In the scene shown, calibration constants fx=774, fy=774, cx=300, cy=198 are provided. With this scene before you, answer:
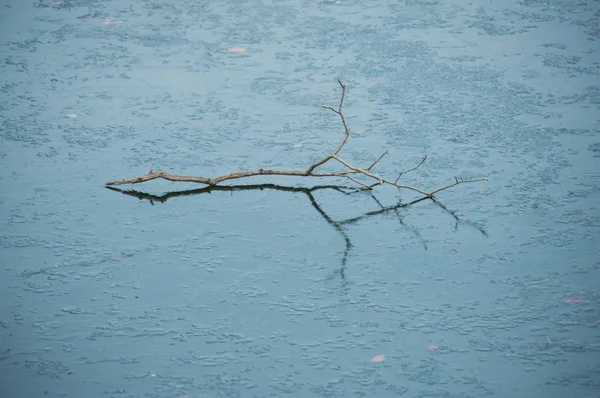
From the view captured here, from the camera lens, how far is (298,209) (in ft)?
14.6

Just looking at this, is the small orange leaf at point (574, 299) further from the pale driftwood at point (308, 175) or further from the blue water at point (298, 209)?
the pale driftwood at point (308, 175)

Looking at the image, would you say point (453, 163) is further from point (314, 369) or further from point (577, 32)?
point (577, 32)

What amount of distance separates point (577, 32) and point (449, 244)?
11.3 ft

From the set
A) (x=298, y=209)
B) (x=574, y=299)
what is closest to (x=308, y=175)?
(x=298, y=209)

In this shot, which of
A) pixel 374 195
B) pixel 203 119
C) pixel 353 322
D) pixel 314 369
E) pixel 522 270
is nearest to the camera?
pixel 314 369

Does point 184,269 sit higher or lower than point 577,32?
lower

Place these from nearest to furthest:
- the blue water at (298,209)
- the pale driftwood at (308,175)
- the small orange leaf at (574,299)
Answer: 1. the blue water at (298,209)
2. the small orange leaf at (574,299)
3. the pale driftwood at (308,175)

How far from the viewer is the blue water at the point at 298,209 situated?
10.9ft

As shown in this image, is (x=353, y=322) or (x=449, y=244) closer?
(x=353, y=322)

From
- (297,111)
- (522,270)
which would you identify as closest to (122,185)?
(297,111)

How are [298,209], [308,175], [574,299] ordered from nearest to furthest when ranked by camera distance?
[574,299] → [298,209] → [308,175]

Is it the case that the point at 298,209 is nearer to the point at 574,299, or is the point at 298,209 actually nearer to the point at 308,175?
the point at 308,175

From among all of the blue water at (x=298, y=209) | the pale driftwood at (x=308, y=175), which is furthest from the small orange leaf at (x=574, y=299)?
the pale driftwood at (x=308, y=175)

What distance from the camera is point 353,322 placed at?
352cm
